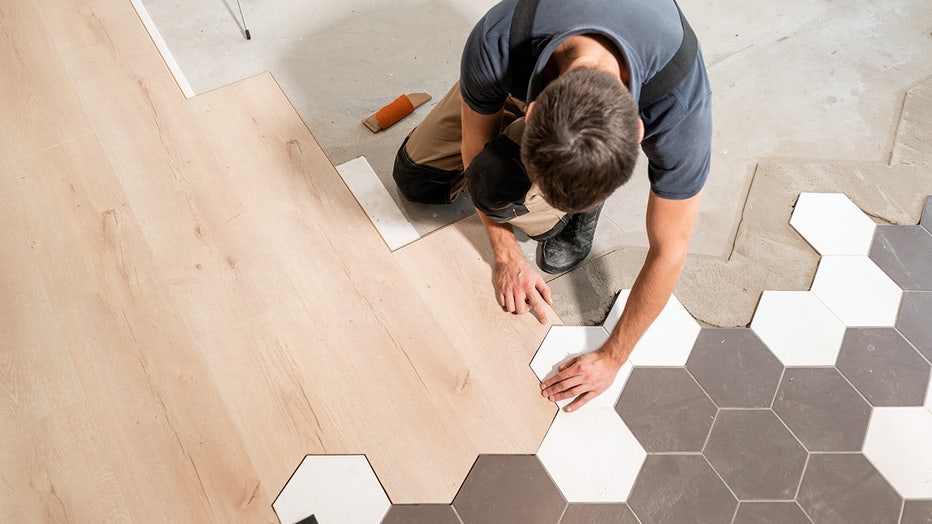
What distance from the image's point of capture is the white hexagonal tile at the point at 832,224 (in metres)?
1.61

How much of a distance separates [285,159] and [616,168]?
3.85 ft

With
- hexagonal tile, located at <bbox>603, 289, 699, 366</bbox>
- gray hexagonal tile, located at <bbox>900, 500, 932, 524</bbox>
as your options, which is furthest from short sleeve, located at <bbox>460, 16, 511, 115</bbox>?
gray hexagonal tile, located at <bbox>900, 500, 932, 524</bbox>

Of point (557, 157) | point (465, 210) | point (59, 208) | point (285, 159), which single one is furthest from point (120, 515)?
point (557, 157)

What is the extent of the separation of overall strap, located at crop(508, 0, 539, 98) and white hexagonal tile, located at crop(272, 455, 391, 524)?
34.5 inches

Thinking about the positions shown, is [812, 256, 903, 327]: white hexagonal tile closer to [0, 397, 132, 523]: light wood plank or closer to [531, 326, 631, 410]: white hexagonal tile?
[531, 326, 631, 410]: white hexagonal tile

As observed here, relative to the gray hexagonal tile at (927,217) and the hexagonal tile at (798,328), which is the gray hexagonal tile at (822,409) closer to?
the hexagonal tile at (798,328)

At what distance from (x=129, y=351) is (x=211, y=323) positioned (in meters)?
0.19

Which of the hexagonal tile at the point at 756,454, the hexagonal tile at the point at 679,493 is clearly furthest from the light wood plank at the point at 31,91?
the hexagonal tile at the point at 756,454

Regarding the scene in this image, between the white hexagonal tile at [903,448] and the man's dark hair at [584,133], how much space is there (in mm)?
1038

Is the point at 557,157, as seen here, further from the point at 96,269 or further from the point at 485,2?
A: the point at 485,2

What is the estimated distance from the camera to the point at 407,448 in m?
1.34

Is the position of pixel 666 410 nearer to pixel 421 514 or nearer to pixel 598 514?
pixel 598 514

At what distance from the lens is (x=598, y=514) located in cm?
128

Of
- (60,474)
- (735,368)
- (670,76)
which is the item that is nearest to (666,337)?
(735,368)
